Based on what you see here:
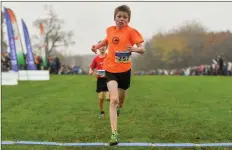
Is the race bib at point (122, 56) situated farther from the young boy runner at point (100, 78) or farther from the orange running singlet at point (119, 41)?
the young boy runner at point (100, 78)

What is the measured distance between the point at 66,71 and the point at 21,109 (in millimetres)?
43390

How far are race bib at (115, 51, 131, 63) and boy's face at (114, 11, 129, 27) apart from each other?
502 mm

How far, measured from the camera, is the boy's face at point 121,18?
23.3 feet

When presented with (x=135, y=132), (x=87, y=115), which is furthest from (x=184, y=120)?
(x=87, y=115)

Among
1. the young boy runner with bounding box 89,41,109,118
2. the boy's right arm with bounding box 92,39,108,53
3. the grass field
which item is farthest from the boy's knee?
the young boy runner with bounding box 89,41,109,118

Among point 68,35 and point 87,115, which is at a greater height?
point 68,35

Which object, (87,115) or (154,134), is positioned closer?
(154,134)

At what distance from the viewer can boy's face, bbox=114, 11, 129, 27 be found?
7090 millimetres

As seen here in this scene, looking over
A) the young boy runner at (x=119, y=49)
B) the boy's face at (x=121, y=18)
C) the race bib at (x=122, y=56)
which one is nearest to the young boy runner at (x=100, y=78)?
the young boy runner at (x=119, y=49)

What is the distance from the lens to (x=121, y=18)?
7102 millimetres

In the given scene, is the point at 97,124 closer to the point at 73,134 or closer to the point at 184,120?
the point at 73,134

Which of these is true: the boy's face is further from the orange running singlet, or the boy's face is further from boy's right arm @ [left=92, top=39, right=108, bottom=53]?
boy's right arm @ [left=92, top=39, right=108, bottom=53]

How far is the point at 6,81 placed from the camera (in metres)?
24.9

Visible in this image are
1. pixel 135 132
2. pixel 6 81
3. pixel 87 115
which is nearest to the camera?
pixel 135 132
